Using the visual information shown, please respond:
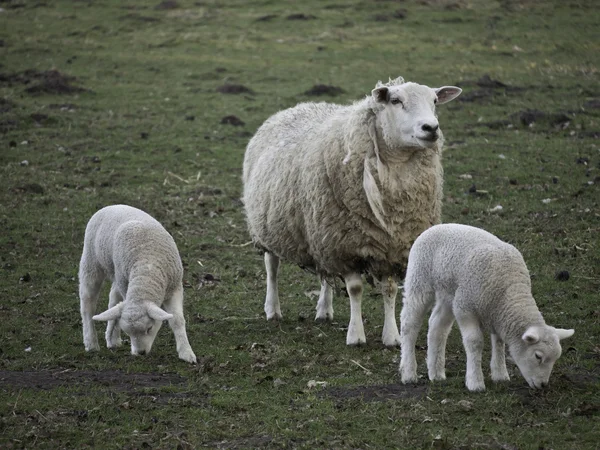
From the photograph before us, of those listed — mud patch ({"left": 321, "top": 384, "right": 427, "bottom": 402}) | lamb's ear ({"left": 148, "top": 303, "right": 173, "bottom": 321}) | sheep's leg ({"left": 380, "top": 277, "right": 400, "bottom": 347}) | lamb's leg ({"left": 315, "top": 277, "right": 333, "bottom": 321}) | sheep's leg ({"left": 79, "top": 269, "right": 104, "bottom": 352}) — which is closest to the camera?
mud patch ({"left": 321, "top": 384, "right": 427, "bottom": 402})

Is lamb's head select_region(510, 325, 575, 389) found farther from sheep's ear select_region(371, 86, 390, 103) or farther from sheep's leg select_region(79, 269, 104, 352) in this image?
sheep's leg select_region(79, 269, 104, 352)

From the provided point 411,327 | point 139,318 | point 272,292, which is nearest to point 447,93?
point 272,292

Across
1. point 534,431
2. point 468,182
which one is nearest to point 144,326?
point 534,431

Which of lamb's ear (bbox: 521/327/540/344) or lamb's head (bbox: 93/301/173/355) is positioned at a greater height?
lamb's ear (bbox: 521/327/540/344)

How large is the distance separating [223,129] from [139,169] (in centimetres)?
306

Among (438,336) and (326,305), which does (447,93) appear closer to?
(326,305)

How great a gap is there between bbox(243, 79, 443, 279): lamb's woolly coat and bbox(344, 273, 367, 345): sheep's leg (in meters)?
0.16

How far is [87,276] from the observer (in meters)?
8.23

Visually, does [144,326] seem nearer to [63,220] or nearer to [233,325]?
[233,325]

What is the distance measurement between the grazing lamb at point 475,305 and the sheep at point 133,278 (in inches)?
79.9

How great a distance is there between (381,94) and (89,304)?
335 cm

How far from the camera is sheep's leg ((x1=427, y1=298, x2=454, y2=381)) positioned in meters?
6.60

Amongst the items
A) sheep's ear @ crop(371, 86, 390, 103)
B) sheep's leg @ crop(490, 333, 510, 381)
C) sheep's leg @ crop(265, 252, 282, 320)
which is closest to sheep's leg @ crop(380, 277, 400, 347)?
sheep's leg @ crop(265, 252, 282, 320)

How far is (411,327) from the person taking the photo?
6.77 metres
